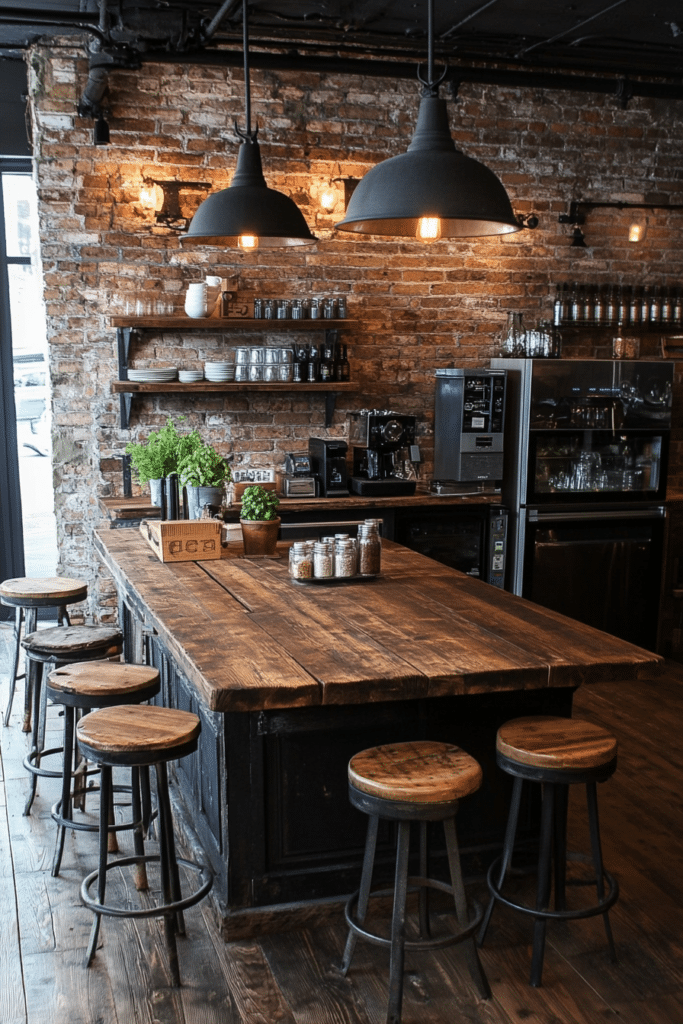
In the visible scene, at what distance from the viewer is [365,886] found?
8.29ft

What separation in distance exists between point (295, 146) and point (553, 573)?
2.90m

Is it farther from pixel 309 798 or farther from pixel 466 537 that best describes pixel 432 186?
pixel 466 537

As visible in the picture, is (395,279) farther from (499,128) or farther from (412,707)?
(412,707)

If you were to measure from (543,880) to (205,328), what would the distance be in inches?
153

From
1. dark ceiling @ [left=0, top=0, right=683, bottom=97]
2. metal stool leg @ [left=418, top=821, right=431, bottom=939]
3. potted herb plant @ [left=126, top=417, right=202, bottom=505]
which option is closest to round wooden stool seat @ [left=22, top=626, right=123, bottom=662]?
potted herb plant @ [left=126, top=417, right=202, bottom=505]

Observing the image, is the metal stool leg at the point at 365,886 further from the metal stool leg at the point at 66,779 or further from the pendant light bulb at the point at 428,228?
the pendant light bulb at the point at 428,228

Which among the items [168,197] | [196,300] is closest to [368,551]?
[196,300]

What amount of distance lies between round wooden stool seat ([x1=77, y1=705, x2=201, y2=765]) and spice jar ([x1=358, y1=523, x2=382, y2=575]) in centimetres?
108

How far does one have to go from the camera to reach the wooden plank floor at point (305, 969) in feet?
7.95

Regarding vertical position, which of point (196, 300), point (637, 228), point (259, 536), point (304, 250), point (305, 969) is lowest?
point (305, 969)

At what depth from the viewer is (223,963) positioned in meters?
2.63

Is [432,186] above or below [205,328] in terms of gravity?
above

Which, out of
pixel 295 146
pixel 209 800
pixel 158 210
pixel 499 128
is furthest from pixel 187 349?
pixel 209 800

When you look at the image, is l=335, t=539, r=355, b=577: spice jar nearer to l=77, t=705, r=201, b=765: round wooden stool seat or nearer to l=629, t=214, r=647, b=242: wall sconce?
l=77, t=705, r=201, b=765: round wooden stool seat
